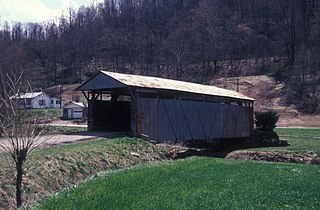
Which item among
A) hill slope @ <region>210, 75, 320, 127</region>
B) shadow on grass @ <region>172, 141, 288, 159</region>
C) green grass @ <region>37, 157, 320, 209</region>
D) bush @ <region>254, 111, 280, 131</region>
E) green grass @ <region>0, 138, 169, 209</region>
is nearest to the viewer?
green grass @ <region>37, 157, 320, 209</region>

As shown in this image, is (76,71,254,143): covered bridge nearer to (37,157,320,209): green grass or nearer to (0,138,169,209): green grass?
(0,138,169,209): green grass

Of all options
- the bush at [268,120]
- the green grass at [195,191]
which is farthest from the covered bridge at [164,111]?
the green grass at [195,191]

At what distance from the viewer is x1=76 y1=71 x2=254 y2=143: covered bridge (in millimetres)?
23797

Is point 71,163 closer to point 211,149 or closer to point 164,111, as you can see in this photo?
point 164,111

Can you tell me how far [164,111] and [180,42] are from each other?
66.4 meters

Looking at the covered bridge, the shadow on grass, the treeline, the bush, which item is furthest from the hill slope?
the covered bridge

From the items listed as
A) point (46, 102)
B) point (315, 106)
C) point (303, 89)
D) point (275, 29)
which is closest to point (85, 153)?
point (315, 106)

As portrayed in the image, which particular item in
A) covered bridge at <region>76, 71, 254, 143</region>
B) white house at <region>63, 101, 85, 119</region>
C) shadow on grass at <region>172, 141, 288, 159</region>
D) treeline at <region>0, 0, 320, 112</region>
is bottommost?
shadow on grass at <region>172, 141, 288, 159</region>

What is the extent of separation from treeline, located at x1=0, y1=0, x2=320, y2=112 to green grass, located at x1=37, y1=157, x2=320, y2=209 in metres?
40.2

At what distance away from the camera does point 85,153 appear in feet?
56.7

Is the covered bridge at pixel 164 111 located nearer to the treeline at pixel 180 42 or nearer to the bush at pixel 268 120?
the bush at pixel 268 120

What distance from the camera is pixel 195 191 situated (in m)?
10.1

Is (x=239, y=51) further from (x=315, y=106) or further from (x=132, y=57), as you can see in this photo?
(x=315, y=106)

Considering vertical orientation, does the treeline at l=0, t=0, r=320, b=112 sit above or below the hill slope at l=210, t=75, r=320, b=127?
above
